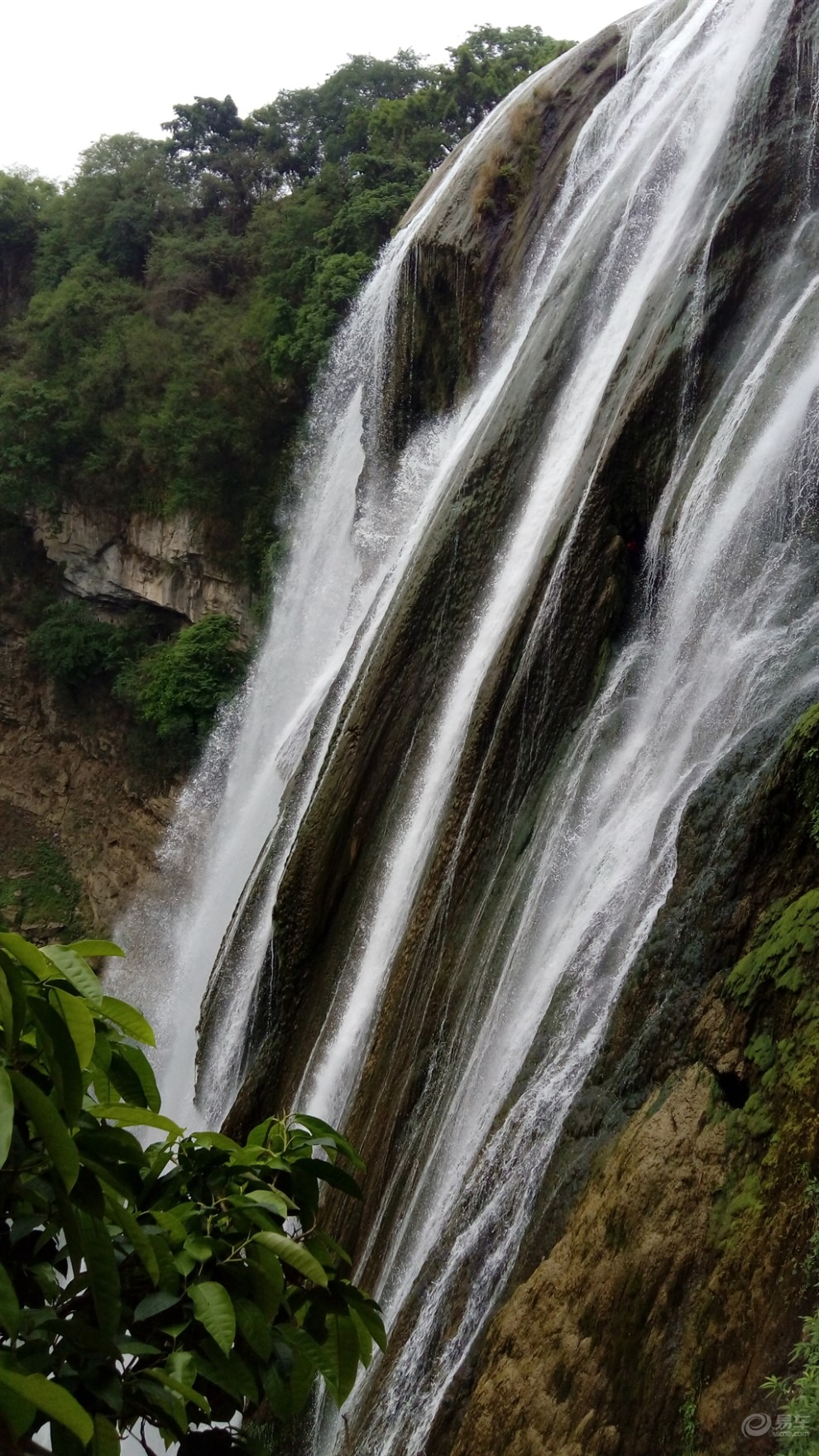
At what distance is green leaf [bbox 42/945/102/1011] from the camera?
1825 mm

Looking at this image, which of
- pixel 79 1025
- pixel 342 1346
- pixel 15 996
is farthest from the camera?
pixel 342 1346

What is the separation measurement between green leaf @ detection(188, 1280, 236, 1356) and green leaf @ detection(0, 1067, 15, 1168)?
1.70 feet

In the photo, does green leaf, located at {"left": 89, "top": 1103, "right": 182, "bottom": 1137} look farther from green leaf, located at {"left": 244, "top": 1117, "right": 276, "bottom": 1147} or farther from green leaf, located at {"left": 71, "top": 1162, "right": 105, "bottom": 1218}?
green leaf, located at {"left": 244, "top": 1117, "right": 276, "bottom": 1147}

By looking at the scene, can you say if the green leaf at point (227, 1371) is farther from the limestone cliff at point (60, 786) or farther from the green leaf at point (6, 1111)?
the limestone cliff at point (60, 786)

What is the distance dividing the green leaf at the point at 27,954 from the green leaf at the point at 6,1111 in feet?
0.65

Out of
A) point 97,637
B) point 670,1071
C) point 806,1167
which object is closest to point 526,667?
point 670,1071

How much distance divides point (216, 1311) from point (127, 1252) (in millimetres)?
198

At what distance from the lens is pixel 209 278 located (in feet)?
67.8

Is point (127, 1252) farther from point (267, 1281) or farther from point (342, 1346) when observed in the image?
point (342, 1346)

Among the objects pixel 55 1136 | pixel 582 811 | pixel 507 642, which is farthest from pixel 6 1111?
pixel 507 642

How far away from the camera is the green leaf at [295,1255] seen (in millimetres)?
2006

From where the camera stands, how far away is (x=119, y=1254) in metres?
2.01

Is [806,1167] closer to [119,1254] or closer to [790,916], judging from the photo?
[790,916]

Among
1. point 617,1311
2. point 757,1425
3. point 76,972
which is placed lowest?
point 617,1311
